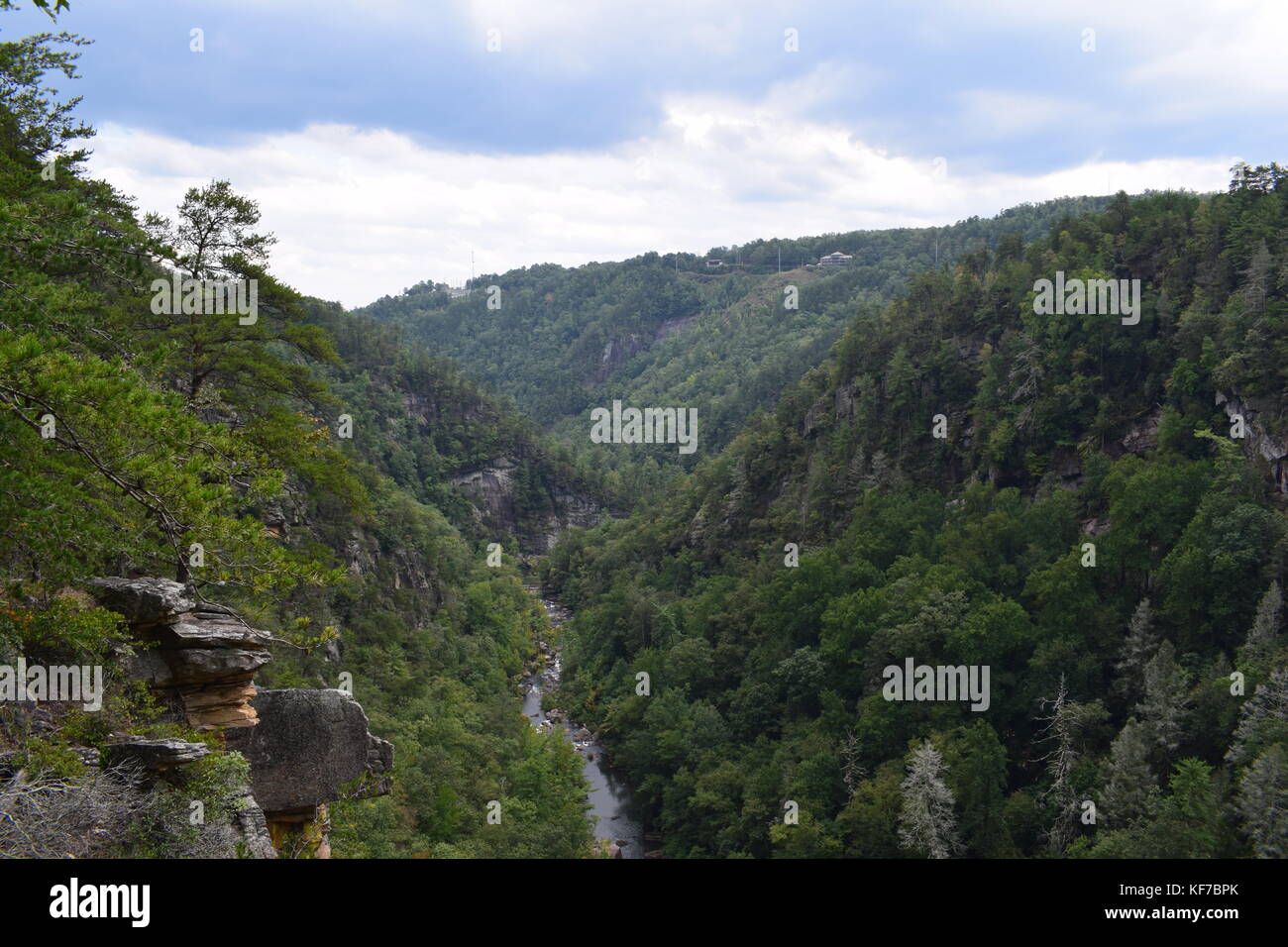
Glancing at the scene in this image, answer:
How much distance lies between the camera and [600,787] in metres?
51.8

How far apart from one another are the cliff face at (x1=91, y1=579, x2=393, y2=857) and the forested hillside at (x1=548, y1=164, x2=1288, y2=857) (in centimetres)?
2538

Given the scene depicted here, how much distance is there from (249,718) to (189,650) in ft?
4.97

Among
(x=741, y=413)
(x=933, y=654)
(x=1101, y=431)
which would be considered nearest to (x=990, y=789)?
(x=933, y=654)

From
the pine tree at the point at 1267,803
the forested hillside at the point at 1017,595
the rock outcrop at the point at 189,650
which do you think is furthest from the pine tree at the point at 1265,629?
the rock outcrop at the point at 189,650

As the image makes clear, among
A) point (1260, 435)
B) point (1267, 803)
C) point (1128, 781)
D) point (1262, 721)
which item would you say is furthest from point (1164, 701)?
point (1260, 435)

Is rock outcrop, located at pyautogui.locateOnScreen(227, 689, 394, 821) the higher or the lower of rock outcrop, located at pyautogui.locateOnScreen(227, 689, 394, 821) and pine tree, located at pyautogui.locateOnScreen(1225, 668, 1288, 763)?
the higher

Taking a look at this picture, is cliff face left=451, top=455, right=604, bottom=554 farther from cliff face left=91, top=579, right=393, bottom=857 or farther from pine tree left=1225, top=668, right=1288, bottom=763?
cliff face left=91, top=579, right=393, bottom=857

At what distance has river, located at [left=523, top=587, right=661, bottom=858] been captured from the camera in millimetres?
45094

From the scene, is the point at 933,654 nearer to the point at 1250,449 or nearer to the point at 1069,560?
the point at 1069,560

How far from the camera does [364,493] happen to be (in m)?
22.2

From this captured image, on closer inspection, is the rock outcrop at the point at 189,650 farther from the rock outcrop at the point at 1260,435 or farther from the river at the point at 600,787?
the rock outcrop at the point at 1260,435

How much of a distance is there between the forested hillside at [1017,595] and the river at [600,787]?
1.49m

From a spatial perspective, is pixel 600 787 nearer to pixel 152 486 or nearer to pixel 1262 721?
pixel 1262 721

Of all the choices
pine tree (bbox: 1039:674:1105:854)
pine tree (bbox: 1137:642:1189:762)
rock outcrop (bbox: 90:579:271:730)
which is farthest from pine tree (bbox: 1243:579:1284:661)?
rock outcrop (bbox: 90:579:271:730)
